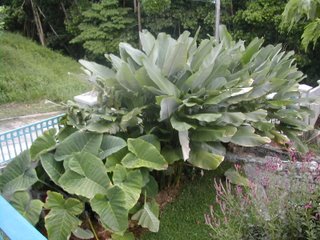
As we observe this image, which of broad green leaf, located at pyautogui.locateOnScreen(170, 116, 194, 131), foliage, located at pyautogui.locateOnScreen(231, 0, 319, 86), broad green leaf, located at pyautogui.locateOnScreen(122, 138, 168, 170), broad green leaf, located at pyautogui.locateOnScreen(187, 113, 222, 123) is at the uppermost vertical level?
broad green leaf, located at pyautogui.locateOnScreen(187, 113, 222, 123)

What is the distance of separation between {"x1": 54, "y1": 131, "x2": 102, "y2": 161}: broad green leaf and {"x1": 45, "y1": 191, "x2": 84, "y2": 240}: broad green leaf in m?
0.32

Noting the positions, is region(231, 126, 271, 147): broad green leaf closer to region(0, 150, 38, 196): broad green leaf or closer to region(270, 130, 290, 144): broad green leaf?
region(270, 130, 290, 144): broad green leaf

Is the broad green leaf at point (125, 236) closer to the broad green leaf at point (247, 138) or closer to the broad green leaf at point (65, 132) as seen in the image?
the broad green leaf at point (65, 132)

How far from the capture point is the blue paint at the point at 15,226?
3.58 feet

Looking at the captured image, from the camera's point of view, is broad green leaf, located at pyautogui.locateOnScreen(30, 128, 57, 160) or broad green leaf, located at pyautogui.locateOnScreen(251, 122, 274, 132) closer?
broad green leaf, located at pyautogui.locateOnScreen(30, 128, 57, 160)

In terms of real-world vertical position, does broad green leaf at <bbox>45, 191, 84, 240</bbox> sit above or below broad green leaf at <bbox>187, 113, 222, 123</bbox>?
below

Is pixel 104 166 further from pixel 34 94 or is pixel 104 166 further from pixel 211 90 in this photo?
pixel 34 94

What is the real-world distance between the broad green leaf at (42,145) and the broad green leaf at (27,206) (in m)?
0.26

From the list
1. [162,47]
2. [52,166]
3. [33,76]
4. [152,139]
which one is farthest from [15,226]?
[33,76]

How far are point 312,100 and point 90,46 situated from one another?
27.3 feet

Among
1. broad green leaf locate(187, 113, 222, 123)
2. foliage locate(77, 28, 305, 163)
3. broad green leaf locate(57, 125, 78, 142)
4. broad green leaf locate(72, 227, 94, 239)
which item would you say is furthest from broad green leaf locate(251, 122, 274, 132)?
broad green leaf locate(72, 227, 94, 239)

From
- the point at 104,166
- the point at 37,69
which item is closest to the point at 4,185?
the point at 104,166

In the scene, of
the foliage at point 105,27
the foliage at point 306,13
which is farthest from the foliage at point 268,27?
the foliage at point 306,13

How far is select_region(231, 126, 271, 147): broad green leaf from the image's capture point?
8.91 ft
